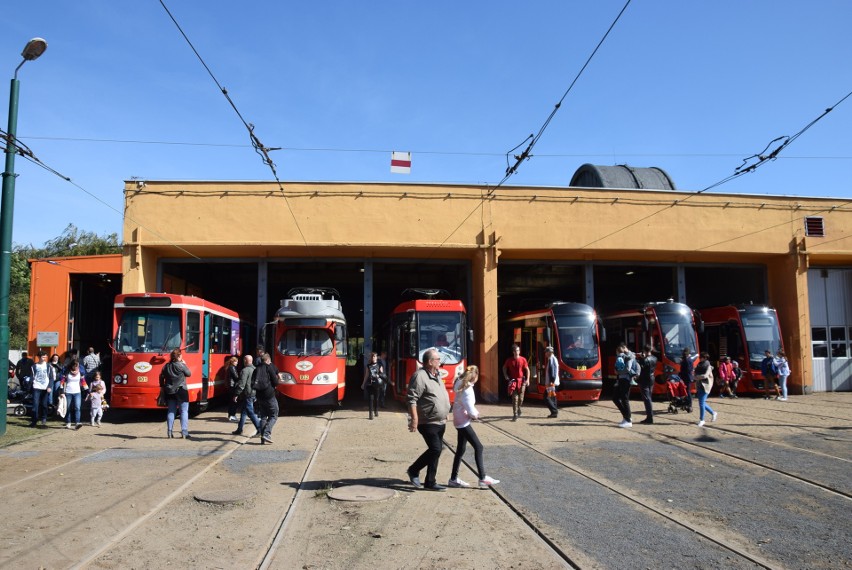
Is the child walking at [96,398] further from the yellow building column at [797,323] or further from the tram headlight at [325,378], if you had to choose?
the yellow building column at [797,323]

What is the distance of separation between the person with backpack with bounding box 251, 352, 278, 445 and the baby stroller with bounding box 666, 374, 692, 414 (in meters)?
11.1

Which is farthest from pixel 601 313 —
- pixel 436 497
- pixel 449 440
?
pixel 436 497

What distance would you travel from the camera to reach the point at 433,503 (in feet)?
25.1

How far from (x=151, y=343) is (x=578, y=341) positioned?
1261 centimetres

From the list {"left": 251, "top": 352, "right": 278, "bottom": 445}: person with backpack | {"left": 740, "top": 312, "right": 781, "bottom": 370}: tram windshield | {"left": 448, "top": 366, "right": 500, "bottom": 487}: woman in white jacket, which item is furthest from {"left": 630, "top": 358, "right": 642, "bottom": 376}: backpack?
{"left": 740, "top": 312, "right": 781, "bottom": 370}: tram windshield

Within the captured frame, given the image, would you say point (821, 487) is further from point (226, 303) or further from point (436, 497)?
point (226, 303)

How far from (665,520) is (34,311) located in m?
22.0

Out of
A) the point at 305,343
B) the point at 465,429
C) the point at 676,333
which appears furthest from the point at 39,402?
the point at 676,333

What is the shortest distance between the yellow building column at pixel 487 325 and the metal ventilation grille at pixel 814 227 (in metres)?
12.8

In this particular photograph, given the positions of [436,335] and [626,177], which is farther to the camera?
[626,177]

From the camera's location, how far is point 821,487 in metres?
8.35

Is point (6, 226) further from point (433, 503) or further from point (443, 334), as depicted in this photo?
point (433, 503)

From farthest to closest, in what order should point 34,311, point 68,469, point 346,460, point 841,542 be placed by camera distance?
point 34,311 → point 346,460 → point 68,469 → point 841,542

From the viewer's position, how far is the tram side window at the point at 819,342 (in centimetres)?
2688
